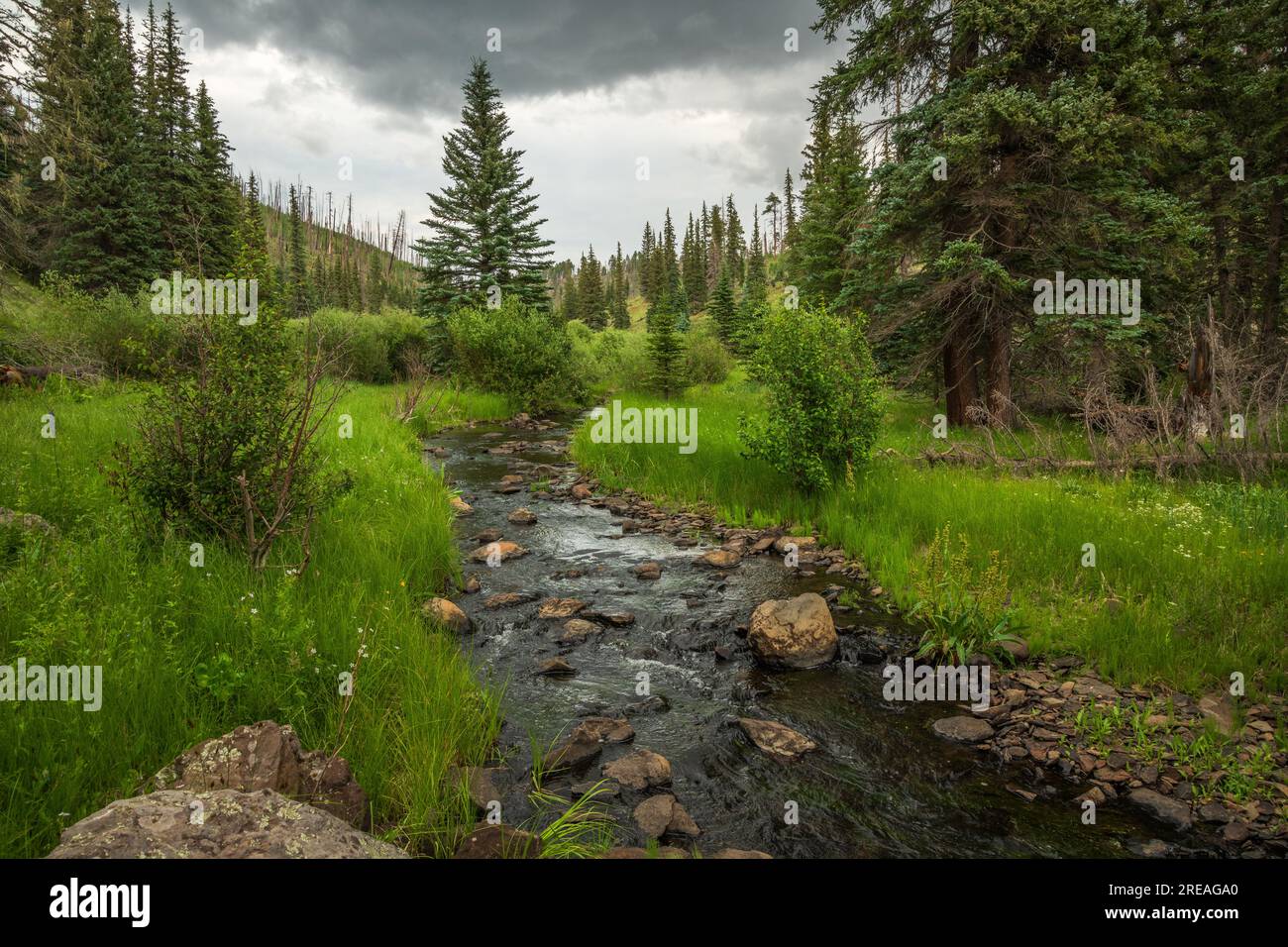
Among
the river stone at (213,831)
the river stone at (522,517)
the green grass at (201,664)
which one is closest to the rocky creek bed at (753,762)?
the river stone at (213,831)

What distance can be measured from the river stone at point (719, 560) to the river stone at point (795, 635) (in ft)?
7.97

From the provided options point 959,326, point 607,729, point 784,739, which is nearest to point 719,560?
point 784,739

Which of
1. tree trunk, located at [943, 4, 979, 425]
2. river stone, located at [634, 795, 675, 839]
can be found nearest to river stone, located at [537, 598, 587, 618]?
river stone, located at [634, 795, 675, 839]

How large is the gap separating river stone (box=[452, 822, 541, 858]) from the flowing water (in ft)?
2.14

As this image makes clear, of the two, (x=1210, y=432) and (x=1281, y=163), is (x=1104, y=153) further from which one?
(x=1281, y=163)

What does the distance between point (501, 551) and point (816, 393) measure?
5.68m

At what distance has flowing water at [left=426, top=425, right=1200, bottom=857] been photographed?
3.70 metres

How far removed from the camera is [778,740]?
4637 mm

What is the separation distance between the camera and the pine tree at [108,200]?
2881 cm

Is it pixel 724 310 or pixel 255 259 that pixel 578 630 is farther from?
pixel 724 310

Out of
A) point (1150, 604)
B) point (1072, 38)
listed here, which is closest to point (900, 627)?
point (1150, 604)

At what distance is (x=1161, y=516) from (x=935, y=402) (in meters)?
11.2

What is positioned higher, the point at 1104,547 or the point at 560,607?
the point at 1104,547

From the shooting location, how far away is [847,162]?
27.2m
